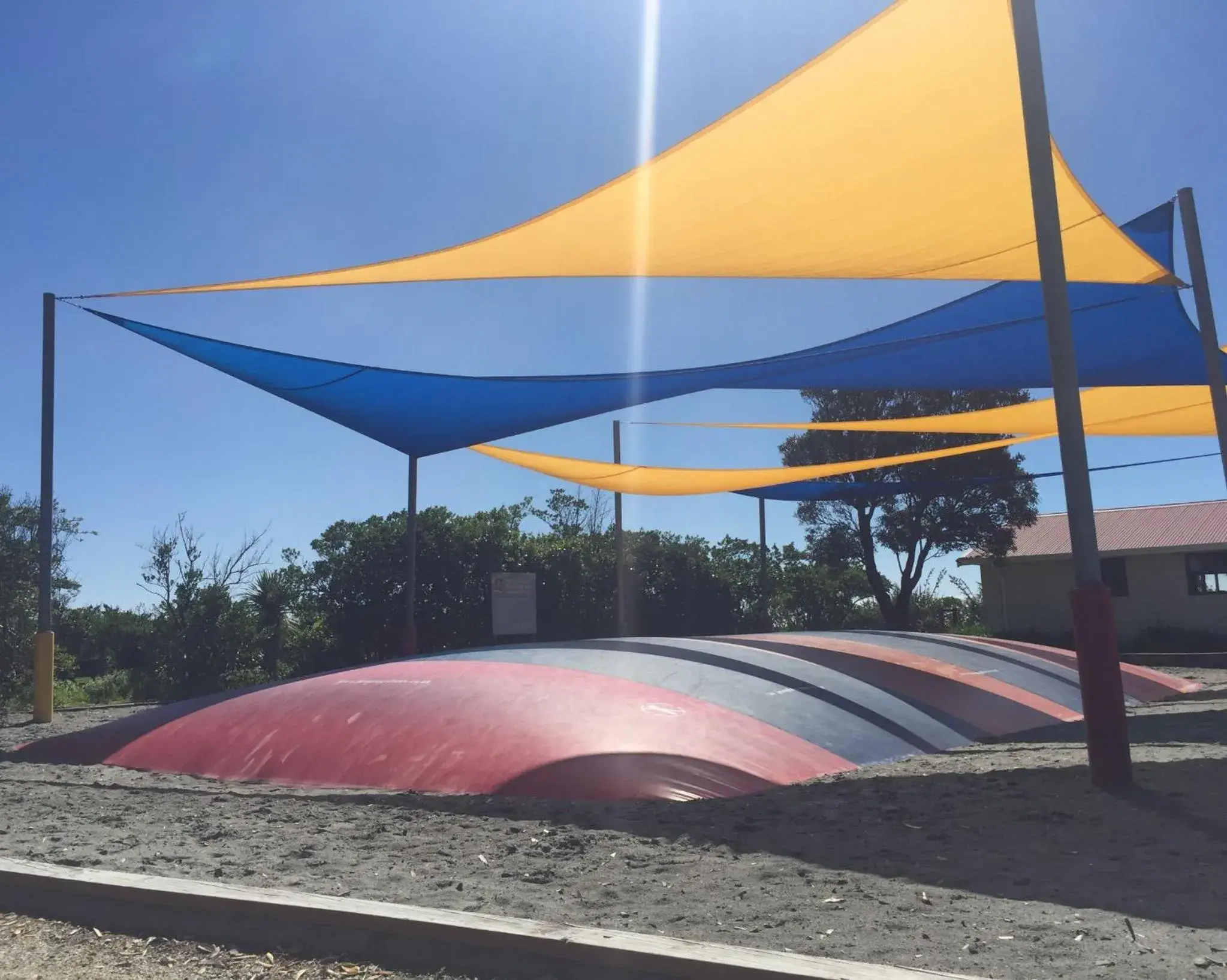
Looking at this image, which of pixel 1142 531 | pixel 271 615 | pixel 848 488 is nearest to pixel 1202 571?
pixel 1142 531

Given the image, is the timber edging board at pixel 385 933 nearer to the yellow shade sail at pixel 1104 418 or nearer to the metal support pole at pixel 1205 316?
the metal support pole at pixel 1205 316

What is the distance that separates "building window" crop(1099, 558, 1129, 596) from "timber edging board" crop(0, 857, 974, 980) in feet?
74.0

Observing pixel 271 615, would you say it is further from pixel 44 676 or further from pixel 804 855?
pixel 804 855

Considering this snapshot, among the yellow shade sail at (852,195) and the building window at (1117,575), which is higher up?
the yellow shade sail at (852,195)

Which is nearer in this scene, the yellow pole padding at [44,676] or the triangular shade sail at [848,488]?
the yellow pole padding at [44,676]

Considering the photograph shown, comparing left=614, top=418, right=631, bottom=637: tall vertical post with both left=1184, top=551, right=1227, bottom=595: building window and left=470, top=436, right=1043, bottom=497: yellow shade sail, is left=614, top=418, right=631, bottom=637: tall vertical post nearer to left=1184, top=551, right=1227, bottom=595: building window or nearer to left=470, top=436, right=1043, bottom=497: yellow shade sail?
left=470, top=436, right=1043, bottom=497: yellow shade sail

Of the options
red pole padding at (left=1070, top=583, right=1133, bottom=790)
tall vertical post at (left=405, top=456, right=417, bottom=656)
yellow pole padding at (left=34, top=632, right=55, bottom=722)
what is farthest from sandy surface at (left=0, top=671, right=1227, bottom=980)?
tall vertical post at (left=405, top=456, right=417, bottom=656)

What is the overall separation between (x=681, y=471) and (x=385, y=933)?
1033 centimetres

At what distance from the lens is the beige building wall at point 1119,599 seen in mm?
21781

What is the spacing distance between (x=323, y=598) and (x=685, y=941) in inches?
635

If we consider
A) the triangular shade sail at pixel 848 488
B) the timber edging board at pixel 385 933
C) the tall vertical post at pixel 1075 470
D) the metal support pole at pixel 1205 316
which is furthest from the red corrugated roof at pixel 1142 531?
the timber edging board at pixel 385 933

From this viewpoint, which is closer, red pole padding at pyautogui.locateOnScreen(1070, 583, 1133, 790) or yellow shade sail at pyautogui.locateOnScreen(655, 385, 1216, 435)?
red pole padding at pyautogui.locateOnScreen(1070, 583, 1133, 790)

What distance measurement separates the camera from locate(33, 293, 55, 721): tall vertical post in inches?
388

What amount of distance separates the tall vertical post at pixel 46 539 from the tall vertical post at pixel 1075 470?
29.9ft
